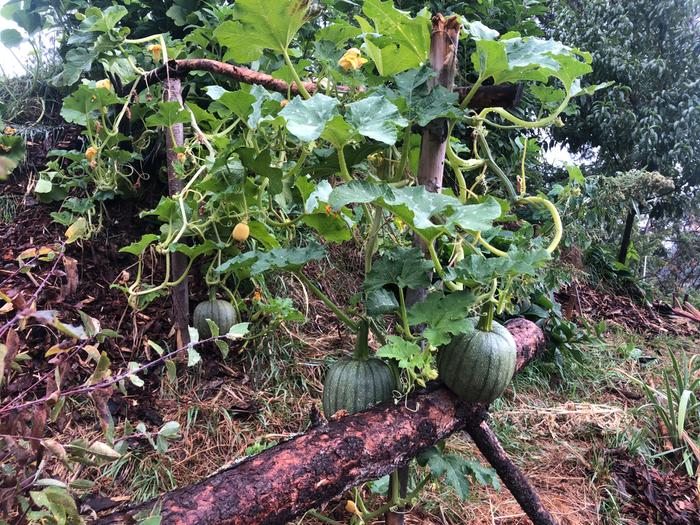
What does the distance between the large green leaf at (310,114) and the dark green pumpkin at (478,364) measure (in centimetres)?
52

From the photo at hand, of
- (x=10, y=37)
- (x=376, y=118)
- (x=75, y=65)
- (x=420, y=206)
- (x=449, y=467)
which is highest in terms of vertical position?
(x=376, y=118)

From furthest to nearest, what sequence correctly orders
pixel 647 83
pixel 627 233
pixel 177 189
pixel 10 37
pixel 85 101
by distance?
pixel 647 83 < pixel 627 233 < pixel 10 37 < pixel 85 101 < pixel 177 189

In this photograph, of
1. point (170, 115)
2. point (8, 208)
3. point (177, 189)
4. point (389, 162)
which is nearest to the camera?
point (389, 162)

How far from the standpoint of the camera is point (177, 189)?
1654 mm

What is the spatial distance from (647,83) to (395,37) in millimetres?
5794

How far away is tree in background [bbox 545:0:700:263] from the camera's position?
16.8 feet

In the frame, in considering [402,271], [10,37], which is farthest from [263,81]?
[10,37]

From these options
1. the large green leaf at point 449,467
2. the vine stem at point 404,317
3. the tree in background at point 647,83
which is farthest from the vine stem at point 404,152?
the tree in background at point 647,83

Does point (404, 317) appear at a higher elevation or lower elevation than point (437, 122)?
lower

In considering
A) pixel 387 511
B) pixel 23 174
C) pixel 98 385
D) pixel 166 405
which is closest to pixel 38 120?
pixel 23 174

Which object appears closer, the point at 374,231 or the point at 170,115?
the point at 374,231

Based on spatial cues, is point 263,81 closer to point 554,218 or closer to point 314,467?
point 554,218

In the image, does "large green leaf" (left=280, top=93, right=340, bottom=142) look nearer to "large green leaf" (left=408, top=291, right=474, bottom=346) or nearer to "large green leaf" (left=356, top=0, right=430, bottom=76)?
"large green leaf" (left=356, top=0, right=430, bottom=76)

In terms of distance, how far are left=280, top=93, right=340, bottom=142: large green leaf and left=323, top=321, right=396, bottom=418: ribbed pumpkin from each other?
0.43 meters
